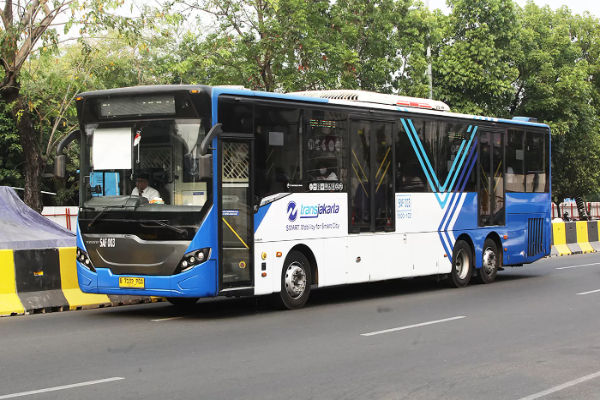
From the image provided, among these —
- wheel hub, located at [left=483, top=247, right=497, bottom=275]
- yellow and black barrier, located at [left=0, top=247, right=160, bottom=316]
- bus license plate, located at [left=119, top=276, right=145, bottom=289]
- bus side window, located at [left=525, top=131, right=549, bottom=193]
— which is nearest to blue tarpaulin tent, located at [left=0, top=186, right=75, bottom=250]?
yellow and black barrier, located at [left=0, top=247, right=160, bottom=316]

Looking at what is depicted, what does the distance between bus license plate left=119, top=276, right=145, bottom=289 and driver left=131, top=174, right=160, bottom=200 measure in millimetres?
1184

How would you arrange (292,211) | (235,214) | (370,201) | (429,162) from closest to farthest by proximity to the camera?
(235,214)
(292,211)
(370,201)
(429,162)

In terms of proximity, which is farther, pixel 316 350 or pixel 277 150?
pixel 277 150

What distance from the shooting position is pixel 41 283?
12.7m

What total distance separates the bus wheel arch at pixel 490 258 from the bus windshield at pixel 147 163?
8339 millimetres

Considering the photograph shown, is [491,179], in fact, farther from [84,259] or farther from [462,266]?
[84,259]

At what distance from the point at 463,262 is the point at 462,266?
0.33 feet

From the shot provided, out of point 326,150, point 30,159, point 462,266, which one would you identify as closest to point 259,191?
point 326,150

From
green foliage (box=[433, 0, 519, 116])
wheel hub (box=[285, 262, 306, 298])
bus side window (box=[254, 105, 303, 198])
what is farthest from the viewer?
green foliage (box=[433, 0, 519, 116])

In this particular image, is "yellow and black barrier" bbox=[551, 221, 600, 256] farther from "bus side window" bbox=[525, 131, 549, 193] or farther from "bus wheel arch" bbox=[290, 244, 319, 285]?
"bus wheel arch" bbox=[290, 244, 319, 285]

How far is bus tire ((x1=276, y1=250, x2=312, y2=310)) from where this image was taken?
12312mm

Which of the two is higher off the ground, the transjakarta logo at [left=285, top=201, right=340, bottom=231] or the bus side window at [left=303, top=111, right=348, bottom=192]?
the bus side window at [left=303, top=111, right=348, bottom=192]

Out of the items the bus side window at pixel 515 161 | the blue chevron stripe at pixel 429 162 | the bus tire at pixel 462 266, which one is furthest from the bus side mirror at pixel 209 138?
the bus side window at pixel 515 161

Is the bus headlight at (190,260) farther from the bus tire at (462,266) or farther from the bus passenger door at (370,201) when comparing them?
the bus tire at (462,266)
